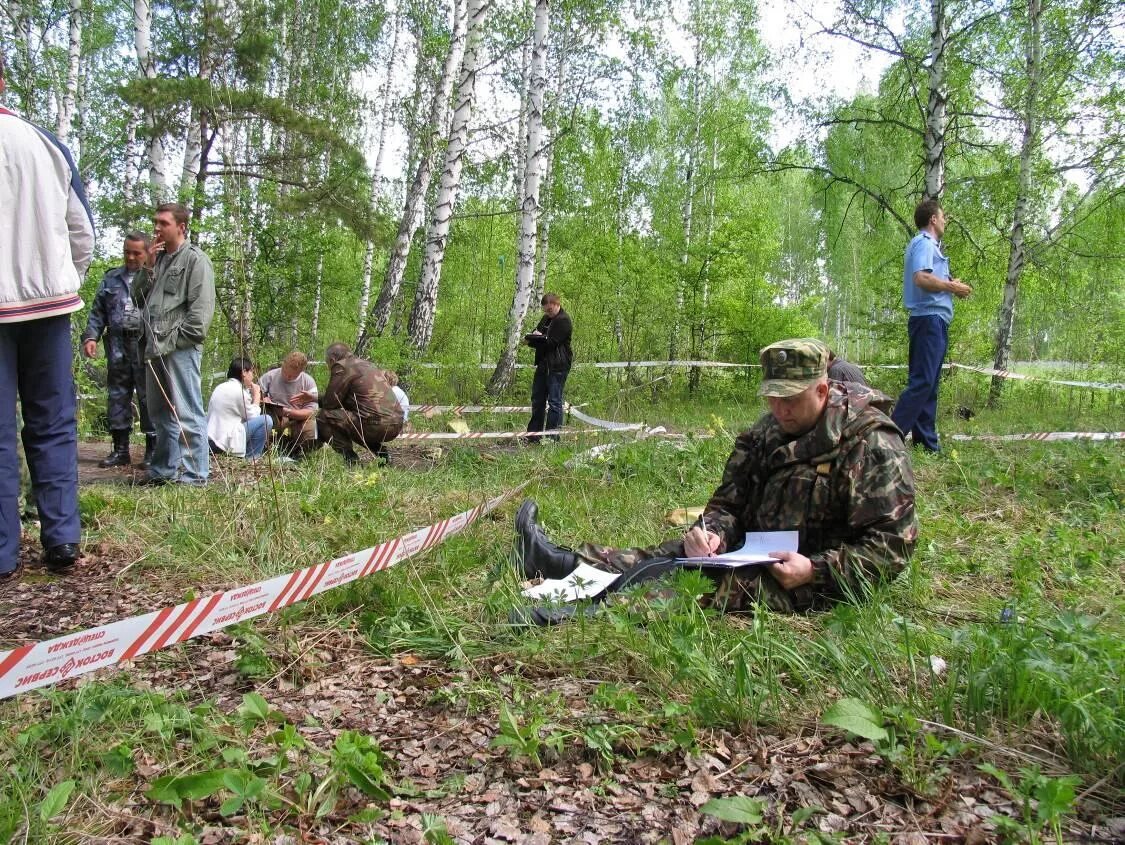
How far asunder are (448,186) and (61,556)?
765 centimetres

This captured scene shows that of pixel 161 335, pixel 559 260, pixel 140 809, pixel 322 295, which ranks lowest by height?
pixel 140 809

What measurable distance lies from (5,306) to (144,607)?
53.3 inches

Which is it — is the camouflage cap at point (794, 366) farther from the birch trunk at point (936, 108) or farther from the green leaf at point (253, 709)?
the birch trunk at point (936, 108)

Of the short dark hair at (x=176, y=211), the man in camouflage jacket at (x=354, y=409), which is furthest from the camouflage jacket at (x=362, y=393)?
the short dark hair at (x=176, y=211)

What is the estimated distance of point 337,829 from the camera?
5.53ft

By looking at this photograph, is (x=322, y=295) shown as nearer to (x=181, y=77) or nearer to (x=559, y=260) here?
(x=181, y=77)

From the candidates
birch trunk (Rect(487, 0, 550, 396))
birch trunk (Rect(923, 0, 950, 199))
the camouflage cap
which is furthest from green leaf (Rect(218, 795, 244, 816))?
birch trunk (Rect(923, 0, 950, 199))

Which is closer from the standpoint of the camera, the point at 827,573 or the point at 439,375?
the point at 827,573

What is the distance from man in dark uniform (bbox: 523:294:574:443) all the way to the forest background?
2.06 meters

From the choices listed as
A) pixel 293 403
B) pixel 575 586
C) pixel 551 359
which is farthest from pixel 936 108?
pixel 575 586

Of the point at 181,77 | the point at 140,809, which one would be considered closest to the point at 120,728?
the point at 140,809

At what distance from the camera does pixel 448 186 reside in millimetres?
9773

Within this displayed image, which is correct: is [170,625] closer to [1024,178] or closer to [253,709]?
[253,709]

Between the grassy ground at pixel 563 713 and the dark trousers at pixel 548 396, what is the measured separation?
538 cm
